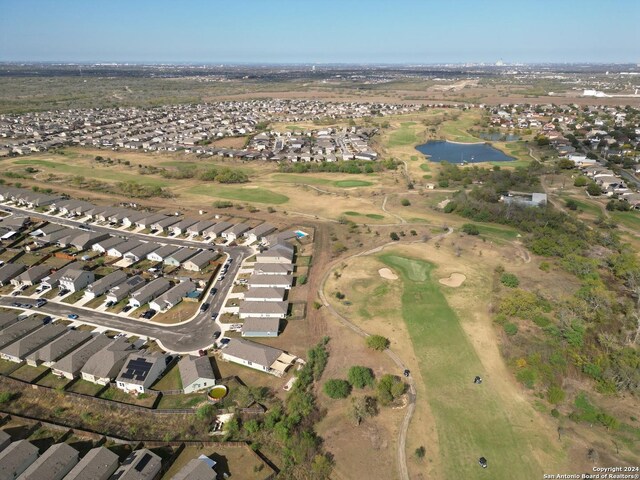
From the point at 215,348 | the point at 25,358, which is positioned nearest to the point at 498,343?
the point at 215,348

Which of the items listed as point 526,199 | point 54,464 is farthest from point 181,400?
point 526,199

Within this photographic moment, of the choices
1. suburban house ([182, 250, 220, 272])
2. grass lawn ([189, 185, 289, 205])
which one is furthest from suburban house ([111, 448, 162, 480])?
grass lawn ([189, 185, 289, 205])

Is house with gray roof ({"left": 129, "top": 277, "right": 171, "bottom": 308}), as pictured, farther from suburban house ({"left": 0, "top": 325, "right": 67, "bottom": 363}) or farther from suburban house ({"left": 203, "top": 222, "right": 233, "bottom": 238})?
suburban house ({"left": 203, "top": 222, "right": 233, "bottom": 238})

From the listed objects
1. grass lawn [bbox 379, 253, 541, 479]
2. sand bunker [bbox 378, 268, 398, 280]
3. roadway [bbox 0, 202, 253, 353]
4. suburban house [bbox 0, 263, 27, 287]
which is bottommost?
grass lawn [bbox 379, 253, 541, 479]

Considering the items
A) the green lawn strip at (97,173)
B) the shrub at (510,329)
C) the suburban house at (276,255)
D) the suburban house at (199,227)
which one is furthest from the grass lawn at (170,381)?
the green lawn strip at (97,173)

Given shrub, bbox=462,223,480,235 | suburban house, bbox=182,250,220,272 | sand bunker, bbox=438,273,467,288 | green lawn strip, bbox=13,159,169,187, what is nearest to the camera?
sand bunker, bbox=438,273,467,288

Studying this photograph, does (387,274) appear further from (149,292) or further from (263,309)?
(149,292)
